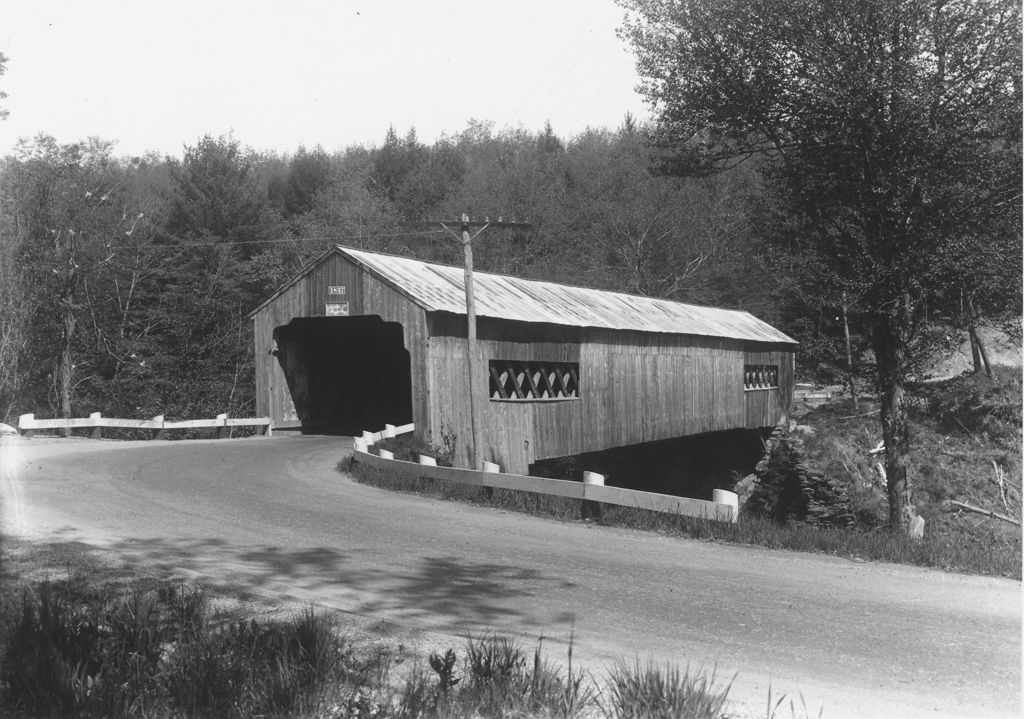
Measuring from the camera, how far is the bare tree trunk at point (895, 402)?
14.7 meters

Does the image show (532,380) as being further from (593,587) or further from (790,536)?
(593,587)

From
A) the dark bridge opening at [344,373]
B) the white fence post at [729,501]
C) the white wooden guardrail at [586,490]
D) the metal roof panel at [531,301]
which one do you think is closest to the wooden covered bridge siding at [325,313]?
the dark bridge opening at [344,373]

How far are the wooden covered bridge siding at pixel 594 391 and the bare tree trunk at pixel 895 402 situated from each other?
622 cm

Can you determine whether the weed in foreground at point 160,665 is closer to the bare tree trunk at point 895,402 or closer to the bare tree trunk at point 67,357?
the bare tree trunk at point 895,402

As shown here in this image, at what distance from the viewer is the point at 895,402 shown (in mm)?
14992

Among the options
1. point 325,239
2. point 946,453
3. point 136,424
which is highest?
point 325,239

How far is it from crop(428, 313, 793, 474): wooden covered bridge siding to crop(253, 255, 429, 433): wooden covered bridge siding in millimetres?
323

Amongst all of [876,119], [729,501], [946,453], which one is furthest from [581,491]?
[946,453]

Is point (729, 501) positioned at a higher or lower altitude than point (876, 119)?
lower

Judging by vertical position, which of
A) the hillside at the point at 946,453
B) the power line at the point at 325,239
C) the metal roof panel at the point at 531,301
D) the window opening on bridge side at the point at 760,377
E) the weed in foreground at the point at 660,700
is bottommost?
the hillside at the point at 946,453

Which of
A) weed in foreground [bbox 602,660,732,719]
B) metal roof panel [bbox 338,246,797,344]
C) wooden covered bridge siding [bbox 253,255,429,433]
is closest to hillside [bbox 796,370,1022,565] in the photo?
metal roof panel [bbox 338,246,797,344]

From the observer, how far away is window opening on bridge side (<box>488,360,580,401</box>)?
1711 centimetres

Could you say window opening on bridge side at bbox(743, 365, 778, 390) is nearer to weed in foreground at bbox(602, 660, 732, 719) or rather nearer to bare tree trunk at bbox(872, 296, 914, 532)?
→ bare tree trunk at bbox(872, 296, 914, 532)

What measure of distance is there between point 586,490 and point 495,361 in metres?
7.33
